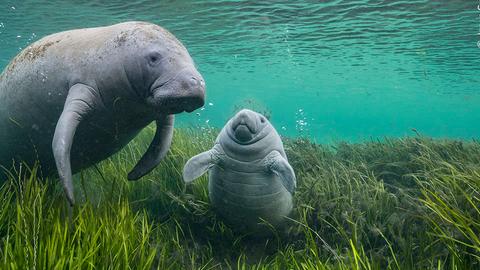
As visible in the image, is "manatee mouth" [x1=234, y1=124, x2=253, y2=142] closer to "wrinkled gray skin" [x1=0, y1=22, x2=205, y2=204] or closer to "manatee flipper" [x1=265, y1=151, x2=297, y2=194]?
"manatee flipper" [x1=265, y1=151, x2=297, y2=194]

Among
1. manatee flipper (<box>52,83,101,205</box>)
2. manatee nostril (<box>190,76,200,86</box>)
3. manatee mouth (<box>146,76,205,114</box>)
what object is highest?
manatee nostril (<box>190,76,200,86</box>)

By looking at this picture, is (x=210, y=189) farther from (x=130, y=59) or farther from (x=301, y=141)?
(x=301, y=141)

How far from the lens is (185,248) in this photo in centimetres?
527

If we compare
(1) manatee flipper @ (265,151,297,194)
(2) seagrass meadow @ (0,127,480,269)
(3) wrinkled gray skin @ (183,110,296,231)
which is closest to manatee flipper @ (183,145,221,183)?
(3) wrinkled gray skin @ (183,110,296,231)

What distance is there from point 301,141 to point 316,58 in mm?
20578

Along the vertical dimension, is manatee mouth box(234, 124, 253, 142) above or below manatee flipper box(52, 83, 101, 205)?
below

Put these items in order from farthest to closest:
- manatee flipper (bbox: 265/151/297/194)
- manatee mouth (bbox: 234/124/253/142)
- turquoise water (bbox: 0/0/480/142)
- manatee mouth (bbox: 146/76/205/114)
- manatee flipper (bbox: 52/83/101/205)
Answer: turquoise water (bbox: 0/0/480/142), manatee mouth (bbox: 234/124/253/142), manatee flipper (bbox: 265/151/297/194), manatee flipper (bbox: 52/83/101/205), manatee mouth (bbox: 146/76/205/114)

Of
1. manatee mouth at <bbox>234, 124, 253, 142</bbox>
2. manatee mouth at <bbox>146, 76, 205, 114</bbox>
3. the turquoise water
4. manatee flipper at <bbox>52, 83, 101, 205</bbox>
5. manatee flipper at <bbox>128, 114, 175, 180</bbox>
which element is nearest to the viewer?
manatee mouth at <bbox>146, 76, 205, 114</bbox>

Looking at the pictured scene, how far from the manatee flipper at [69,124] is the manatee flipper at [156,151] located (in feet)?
3.19

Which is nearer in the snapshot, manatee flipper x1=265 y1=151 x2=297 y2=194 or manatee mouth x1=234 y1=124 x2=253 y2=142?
manatee flipper x1=265 y1=151 x2=297 y2=194

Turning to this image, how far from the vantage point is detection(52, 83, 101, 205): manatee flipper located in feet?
12.9

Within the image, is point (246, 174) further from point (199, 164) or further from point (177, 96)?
point (177, 96)

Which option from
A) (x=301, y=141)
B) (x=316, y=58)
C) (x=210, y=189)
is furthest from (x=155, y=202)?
(x=316, y=58)

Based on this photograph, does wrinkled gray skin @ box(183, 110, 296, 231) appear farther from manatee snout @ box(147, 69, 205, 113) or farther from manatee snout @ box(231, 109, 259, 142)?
manatee snout @ box(147, 69, 205, 113)
